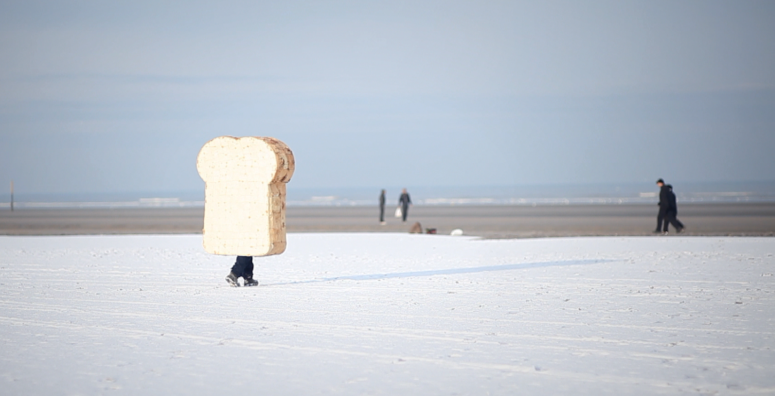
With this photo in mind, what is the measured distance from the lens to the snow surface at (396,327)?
607 cm

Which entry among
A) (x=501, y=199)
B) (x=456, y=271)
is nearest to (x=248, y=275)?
(x=456, y=271)

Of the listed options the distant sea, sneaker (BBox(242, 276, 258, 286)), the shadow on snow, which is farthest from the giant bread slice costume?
the distant sea

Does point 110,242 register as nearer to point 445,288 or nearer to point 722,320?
point 445,288

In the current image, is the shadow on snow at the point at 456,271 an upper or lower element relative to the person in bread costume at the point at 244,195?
lower

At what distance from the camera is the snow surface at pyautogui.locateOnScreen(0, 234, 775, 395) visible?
607 centimetres

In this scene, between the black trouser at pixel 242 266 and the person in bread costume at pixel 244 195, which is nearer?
the person in bread costume at pixel 244 195

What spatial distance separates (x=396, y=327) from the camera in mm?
8391

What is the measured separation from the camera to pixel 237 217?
1205cm

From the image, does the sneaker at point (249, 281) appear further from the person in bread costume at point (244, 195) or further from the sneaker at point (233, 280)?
the sneaker at point (233, 280)

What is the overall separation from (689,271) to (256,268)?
26.8ft

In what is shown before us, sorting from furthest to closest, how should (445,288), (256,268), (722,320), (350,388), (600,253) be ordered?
(600,253), (256,268), (445,288), (722,320), (350,388)

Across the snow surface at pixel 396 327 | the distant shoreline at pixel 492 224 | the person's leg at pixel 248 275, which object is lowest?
the snow surface at pixel 396 327

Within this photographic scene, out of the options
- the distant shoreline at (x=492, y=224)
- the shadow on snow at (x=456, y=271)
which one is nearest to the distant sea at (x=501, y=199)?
the distant shoreline at (x=492, y=224)

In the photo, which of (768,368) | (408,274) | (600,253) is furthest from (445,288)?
(600,253)
